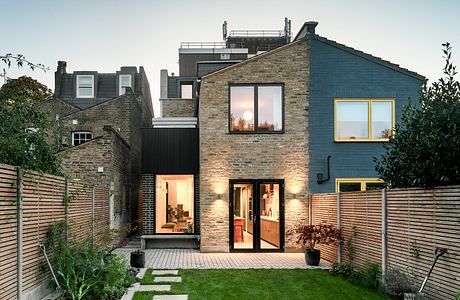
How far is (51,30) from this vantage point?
62.0 feet

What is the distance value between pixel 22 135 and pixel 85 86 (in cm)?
2992

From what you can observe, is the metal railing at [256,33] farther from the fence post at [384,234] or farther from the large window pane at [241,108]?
the fence post at [384,234]

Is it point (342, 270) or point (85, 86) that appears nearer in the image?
point (342, 270)

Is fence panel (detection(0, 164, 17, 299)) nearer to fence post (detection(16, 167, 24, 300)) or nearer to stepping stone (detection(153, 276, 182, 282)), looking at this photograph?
fence post (detection(16, 167, 24, 300))

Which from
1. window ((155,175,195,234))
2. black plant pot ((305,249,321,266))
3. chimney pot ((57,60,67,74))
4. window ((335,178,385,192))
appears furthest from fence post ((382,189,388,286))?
chimney pot ((57,60,67,74))

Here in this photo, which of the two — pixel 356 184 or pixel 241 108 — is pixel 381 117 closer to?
pixel 356 184

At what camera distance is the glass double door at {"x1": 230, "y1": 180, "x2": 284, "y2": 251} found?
616 inches

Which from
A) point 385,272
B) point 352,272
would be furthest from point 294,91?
point 385,272

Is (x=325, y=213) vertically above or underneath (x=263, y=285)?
above

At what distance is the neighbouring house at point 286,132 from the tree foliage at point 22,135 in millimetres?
7253

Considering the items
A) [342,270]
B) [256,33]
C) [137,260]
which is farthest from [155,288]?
[256,33]

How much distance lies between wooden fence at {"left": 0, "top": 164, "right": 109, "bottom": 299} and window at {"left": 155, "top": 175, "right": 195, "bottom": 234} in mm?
7283

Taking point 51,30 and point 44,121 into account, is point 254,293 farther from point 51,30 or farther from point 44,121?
point 51,30

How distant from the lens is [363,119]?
52.0ft
